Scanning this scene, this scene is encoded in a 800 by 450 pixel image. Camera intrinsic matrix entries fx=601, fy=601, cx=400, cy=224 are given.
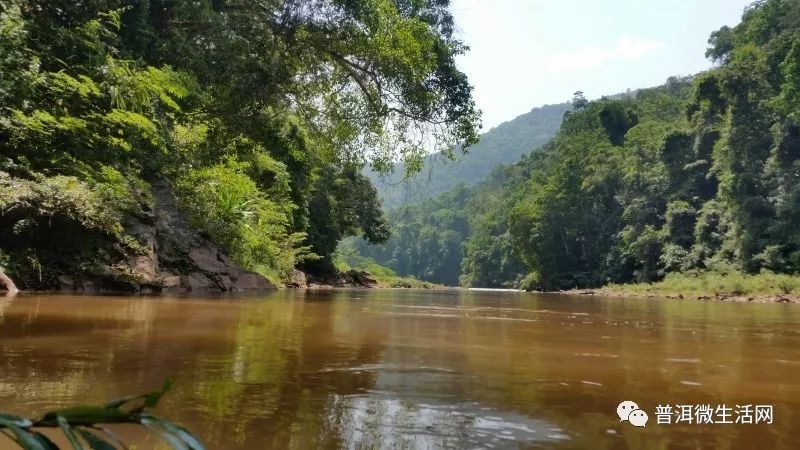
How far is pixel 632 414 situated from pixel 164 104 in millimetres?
12470

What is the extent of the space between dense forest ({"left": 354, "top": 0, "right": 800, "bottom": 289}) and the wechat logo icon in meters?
34.9

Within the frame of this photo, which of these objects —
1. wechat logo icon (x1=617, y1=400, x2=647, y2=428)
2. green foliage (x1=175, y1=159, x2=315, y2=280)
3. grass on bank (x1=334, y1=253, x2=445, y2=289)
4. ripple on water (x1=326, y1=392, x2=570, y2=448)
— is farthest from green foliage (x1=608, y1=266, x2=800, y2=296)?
ripple on water (x1=326, y1=392, x2=570, y2=448)

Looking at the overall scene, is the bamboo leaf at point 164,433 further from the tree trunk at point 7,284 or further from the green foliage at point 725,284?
the green foliage at point 725,284

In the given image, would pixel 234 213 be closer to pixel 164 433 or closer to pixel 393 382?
pixel 393 382

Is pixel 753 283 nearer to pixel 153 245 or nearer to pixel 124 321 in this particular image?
pixel 153 245

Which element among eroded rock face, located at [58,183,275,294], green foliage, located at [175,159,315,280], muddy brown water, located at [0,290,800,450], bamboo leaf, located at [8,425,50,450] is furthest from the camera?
green foliage, located at [175,159,315,280]

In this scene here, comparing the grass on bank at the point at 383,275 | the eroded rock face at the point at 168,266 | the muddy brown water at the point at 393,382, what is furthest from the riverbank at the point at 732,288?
the muddy brown water at the point at 393,382

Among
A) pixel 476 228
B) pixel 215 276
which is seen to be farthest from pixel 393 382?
pixel 476 228

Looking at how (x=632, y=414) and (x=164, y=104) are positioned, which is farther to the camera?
(x=164, y=104)

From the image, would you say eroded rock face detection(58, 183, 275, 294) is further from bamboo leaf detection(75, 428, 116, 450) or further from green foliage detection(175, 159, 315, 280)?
bamboo leaf detection(75, 428, 116, 450)

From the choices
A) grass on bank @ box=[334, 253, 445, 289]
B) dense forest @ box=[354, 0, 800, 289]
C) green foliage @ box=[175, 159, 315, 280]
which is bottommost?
grass on bank @ box=[334, 253, 445, 289]

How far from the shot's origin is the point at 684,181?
151 ft

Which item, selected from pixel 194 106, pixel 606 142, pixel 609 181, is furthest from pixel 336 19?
pixel 606 142

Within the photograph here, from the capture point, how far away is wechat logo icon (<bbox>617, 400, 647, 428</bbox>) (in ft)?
8.41
